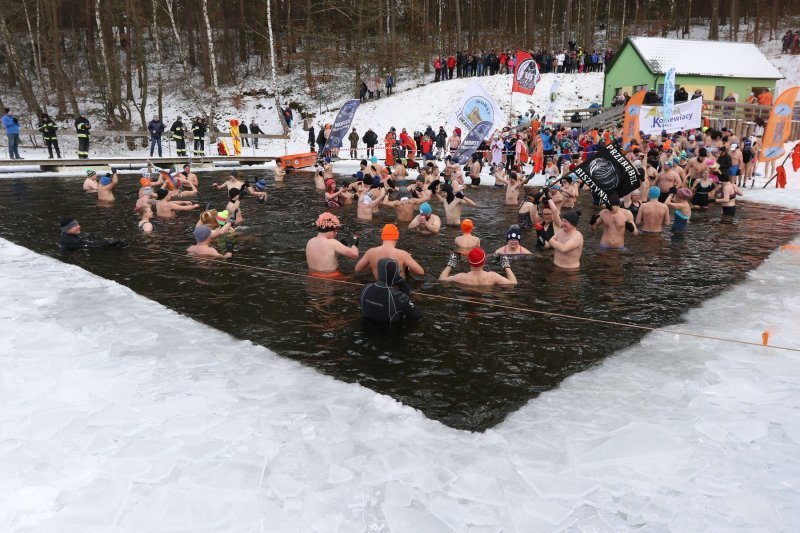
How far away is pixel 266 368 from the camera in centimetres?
555

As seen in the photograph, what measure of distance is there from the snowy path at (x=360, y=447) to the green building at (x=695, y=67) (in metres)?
27.5

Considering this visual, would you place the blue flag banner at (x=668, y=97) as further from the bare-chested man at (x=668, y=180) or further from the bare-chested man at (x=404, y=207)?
the bare-chested man at (x=404, y=207)

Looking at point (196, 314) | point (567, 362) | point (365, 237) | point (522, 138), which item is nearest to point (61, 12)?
point (522, 138)

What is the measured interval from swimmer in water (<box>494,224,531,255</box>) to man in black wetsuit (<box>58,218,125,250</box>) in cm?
697

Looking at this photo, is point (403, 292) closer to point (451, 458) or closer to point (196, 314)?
point (196, 314)

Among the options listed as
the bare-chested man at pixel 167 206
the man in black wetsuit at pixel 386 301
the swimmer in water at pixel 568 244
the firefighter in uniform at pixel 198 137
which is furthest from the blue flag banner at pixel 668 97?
the firefighter in uniform at pixel 198 137

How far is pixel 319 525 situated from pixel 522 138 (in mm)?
19830

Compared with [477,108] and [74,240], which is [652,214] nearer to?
[477,108]

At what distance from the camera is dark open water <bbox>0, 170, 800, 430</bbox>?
550 cm

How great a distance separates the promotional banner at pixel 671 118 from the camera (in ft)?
55.5

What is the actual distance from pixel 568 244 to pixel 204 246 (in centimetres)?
607

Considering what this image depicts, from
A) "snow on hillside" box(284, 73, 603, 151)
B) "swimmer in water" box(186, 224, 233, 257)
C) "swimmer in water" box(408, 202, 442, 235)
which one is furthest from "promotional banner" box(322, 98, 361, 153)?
"snow on hillside" box(284, 73, 603, 151)

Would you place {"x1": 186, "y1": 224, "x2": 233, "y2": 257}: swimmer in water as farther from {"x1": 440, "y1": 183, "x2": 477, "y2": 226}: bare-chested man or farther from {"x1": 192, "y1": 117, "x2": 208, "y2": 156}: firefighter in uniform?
{"x1": 192, "y1": 117, "x2": 208, "y2": 156}: firefighter in uniform

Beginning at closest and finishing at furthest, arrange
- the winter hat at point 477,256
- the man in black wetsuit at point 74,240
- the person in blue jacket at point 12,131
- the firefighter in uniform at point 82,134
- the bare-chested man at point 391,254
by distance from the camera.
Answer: the bare-chested man at point 391,254, the winter hat at point 477,256, the man in black wetsuit at point 74,240, the person in blue jacket at point 12,131, the firefighter in uniform at point 82,134
